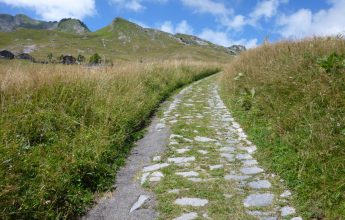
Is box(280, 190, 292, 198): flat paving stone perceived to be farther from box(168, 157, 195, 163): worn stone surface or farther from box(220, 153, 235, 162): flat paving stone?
box(168, 157, 195, 163): worn stone surface

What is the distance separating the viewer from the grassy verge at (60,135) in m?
4.10

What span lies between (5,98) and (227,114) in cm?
571

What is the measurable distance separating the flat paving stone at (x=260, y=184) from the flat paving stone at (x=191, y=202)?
80 centimetres

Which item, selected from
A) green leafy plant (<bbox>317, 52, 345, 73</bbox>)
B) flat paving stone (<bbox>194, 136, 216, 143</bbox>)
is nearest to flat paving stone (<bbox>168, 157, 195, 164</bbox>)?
flat paving stone (<bbox>194, 136, 216, 143</bbox>)

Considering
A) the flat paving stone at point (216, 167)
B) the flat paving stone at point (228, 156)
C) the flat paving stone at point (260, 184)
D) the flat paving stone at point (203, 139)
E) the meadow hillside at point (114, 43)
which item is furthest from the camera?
the meadow hillside at point (114, 43)

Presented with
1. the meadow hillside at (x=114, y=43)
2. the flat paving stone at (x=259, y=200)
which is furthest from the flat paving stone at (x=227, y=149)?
the meadow hillside at (x=114, y=43)

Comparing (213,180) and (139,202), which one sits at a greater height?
(213,180)

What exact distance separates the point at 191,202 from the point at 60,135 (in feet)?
9.06

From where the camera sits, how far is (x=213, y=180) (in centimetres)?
502

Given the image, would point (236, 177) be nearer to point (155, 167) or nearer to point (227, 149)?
point (155, 167)

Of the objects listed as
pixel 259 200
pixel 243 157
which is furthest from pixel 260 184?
pixel 243 157

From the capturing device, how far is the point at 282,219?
12.8 ft

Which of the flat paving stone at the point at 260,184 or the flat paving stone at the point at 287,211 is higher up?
the flat paving stone at the point at 260,184

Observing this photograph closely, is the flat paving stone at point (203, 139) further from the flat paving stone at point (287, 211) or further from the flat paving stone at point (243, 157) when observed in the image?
the flat paving stone at point (287, 211)
